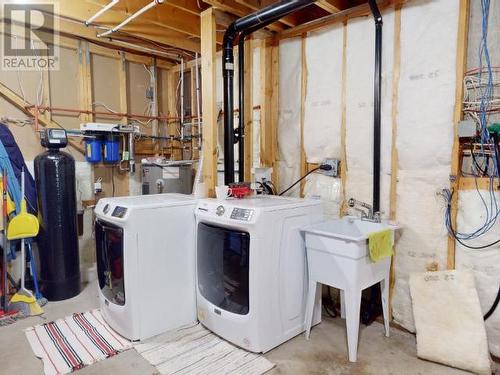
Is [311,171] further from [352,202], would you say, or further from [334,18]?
[334,18]

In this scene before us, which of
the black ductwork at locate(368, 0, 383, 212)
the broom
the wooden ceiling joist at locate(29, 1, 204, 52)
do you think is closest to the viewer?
the black ductwork at locate(368, 0, 383, 212)

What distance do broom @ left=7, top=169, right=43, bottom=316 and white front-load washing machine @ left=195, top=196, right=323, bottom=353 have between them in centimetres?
147

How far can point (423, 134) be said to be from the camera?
2.31 metres

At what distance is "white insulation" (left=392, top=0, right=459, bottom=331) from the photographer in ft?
7.21

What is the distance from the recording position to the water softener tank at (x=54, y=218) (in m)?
2.99

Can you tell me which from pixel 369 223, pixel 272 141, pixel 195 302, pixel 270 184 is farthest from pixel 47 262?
pixel 369 223

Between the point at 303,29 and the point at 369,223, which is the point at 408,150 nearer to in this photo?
the point at 369,223

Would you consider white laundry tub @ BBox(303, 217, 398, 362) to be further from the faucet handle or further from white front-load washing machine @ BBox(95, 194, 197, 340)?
white front-load washing machine @ BBox(95, 194, 197, 340)

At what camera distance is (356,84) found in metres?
2.66

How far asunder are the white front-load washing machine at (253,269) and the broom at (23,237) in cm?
147

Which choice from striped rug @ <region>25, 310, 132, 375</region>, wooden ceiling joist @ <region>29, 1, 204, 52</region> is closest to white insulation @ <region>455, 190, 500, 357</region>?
striped rug @ <region>25, 310, 132, 375</region>

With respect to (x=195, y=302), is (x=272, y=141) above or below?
above

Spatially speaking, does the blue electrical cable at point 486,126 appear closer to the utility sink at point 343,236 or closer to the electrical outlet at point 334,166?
the utility sink at point 343,236

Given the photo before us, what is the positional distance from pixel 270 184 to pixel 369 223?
3.65ft
